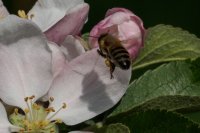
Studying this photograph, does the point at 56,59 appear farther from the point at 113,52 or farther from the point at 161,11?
the point at 161,11

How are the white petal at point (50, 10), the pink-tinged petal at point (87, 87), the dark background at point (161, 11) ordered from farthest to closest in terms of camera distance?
the dark background at point (161, 11), the white petal at point (50, 10), the pink-tinged petal at point (87, 87)

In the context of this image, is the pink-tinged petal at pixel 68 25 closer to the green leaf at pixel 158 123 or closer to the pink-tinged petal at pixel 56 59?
the pink-tinged petal at pixel 56 59

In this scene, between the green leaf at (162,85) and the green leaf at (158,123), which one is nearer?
the green leaf at (158,123)

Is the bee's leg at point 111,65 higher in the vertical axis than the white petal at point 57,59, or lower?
lower

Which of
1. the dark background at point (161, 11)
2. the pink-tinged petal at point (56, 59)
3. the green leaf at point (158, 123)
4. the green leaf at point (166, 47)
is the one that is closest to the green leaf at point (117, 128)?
the green leaf at point (158, 123)

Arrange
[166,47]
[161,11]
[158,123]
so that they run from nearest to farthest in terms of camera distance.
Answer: [158,123], [166,47], [161,11]

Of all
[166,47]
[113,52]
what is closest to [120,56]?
[113,52]
